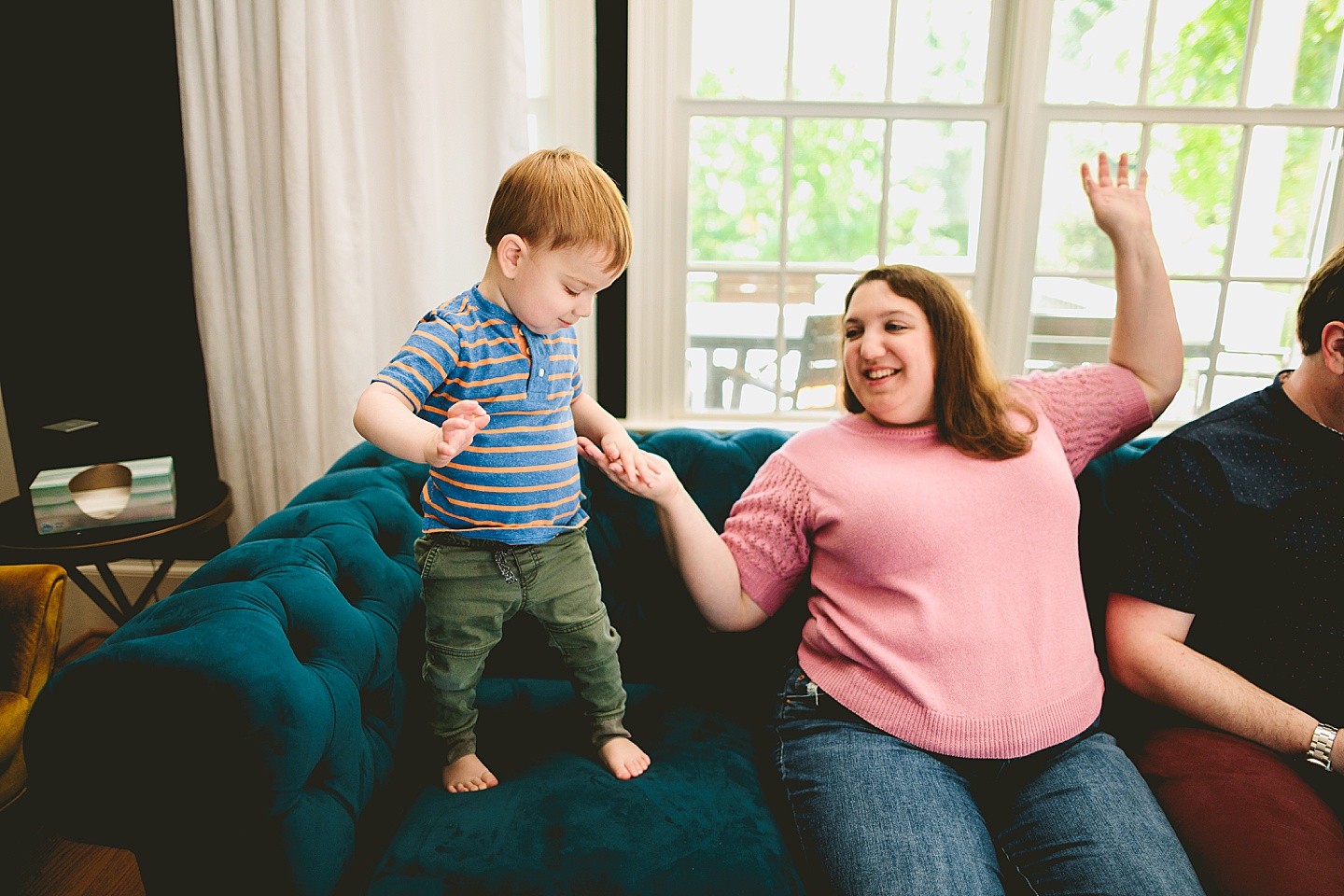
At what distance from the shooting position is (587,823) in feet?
3.85

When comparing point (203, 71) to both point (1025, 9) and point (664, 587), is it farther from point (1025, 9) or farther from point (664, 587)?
point (1025, 9)

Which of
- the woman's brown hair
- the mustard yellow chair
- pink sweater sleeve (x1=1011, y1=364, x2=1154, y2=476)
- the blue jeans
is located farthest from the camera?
the mustard yellow chair

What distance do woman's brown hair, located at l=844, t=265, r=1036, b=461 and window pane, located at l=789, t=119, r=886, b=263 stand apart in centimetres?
96

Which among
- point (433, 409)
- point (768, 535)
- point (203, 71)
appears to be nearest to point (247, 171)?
point (203, 71)

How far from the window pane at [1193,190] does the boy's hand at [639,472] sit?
1791mm

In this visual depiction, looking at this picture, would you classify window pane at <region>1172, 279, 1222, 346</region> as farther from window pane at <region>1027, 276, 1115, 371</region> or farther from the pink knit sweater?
the pink knit sweater

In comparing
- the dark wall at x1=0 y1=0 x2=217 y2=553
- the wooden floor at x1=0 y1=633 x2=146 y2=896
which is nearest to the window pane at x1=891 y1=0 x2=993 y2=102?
the dark wall at x1=0 y1=0 x2=217 y2=553

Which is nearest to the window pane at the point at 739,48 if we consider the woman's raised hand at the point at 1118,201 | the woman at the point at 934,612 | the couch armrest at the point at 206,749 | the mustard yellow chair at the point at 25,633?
the woman's raised hand at the point at 1118,201

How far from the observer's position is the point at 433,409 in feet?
3.79

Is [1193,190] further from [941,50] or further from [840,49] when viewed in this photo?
[840,49]

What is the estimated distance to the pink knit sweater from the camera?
4.03ft

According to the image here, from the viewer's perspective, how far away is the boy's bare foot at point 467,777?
49.4 inches

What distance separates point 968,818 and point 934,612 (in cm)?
28

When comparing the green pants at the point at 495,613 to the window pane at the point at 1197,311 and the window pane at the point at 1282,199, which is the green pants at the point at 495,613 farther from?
the window pane at the point at 1282,199
